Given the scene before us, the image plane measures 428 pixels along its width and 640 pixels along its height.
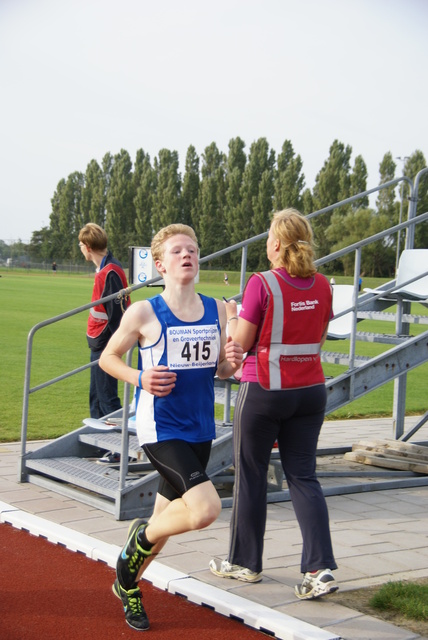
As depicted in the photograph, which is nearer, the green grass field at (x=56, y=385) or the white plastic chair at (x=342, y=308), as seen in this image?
the white plastic chair at (x=342, y=308)

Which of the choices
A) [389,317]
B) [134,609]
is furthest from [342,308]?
[134,609]

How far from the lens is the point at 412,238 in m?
8.61

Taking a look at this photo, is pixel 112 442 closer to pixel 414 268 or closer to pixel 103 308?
pixel 103 308

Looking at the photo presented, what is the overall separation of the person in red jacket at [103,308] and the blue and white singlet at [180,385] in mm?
3134

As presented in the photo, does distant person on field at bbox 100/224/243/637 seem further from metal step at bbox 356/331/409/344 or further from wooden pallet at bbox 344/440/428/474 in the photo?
wooden pallet at bbox 344/440/428/474

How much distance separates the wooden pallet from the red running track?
12.9ft

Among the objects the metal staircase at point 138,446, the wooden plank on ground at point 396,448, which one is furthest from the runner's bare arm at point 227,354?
the wooden plank on ground at point 396,448

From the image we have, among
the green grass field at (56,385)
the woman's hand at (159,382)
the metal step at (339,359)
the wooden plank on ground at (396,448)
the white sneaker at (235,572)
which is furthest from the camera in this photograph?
the green grass field at (56,385)

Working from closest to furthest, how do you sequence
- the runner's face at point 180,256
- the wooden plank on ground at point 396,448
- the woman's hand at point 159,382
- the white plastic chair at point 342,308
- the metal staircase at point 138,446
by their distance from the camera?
1. the woman's hand at point 159,382
2. the runner's face at point 180,256
3. the metal staircase at point 138,446
4. the white plastic chair at point 342,308
5. the wooden plank on ground at point 396,448

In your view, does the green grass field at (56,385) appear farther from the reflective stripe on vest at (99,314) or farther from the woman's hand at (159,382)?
the woman's hand at (159,382)

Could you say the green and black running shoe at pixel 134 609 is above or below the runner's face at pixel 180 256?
below

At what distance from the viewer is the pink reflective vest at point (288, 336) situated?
170 inches

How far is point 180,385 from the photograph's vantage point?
151 inches

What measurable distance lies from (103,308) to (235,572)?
3.28 m
